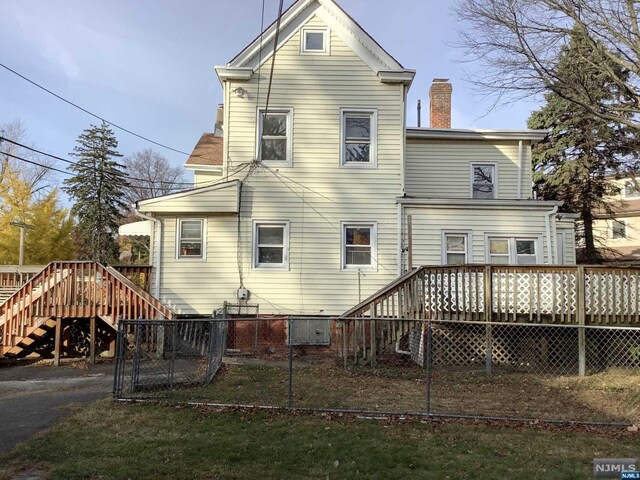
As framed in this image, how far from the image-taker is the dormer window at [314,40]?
599 inches

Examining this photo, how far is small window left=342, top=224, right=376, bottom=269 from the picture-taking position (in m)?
14.6

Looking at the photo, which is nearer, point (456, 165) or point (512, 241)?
point (512, 241)

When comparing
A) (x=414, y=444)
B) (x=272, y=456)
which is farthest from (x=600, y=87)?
(x=272, y=456)

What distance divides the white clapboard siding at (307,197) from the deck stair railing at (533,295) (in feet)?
11.0

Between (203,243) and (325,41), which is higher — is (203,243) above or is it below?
below

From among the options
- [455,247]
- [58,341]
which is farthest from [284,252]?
[58,341]

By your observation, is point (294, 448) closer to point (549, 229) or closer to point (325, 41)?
point (549, 229)

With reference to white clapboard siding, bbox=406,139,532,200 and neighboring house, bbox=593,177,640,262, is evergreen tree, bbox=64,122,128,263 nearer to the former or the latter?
white clapboard siding, bbox=406,139,532,200

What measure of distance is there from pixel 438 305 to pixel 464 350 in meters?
1.52

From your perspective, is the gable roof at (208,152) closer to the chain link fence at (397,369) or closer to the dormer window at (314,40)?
the dormer window at (314,40)

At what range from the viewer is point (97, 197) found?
37344mm

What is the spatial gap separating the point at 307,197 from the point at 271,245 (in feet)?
5.86

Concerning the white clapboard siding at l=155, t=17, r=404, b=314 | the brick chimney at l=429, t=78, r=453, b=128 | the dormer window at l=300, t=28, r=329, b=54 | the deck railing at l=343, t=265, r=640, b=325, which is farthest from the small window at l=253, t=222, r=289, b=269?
the brick chimney at l=429, t=78, r=453, b=128

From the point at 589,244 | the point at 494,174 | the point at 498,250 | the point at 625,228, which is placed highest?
the point at 625,228
